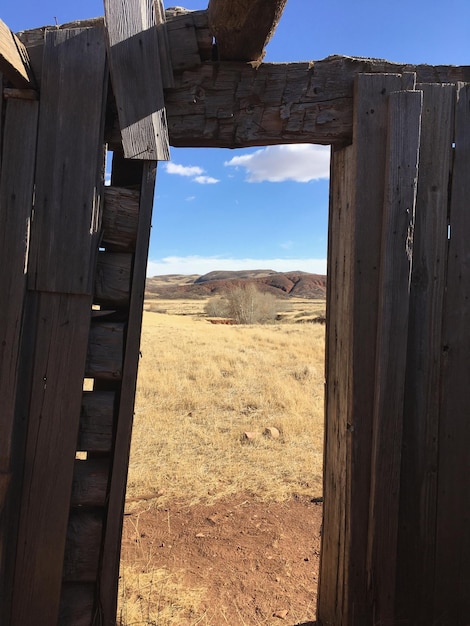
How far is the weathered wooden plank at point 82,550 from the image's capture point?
245 centimetres

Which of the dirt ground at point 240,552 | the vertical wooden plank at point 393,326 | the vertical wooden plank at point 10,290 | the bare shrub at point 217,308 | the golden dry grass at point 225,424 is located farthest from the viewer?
the bare shrub at point 217,308

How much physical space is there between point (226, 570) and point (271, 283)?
10602 cm

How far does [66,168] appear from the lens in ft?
7.79

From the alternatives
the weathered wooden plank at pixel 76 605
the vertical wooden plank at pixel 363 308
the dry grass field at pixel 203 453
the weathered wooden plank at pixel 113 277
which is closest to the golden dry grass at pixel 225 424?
the dry grass field at pixel 203 453

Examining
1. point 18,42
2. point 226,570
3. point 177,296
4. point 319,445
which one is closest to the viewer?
point 18,42

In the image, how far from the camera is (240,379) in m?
10.5

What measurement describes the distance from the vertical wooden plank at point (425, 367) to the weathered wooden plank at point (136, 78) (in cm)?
134

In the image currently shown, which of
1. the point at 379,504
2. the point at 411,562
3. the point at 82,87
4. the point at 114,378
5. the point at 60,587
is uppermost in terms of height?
the point at 82,87

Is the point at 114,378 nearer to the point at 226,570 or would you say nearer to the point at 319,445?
the point at 226,570

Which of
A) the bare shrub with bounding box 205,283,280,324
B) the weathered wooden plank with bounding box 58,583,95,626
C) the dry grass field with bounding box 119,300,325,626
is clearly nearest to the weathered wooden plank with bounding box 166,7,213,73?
the weathered wooden plank with bounding box 58,583,95,626

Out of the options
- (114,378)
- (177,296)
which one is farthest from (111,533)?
(177,296)

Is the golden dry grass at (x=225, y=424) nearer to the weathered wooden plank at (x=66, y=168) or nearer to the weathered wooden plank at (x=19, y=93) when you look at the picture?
the weathered wooden plank at (x=66, y=168)

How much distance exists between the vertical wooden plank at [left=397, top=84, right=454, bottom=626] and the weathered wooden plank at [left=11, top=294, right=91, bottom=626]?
166 cm

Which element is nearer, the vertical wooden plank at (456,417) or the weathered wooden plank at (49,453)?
the weathered wooden plank at (49,453)
